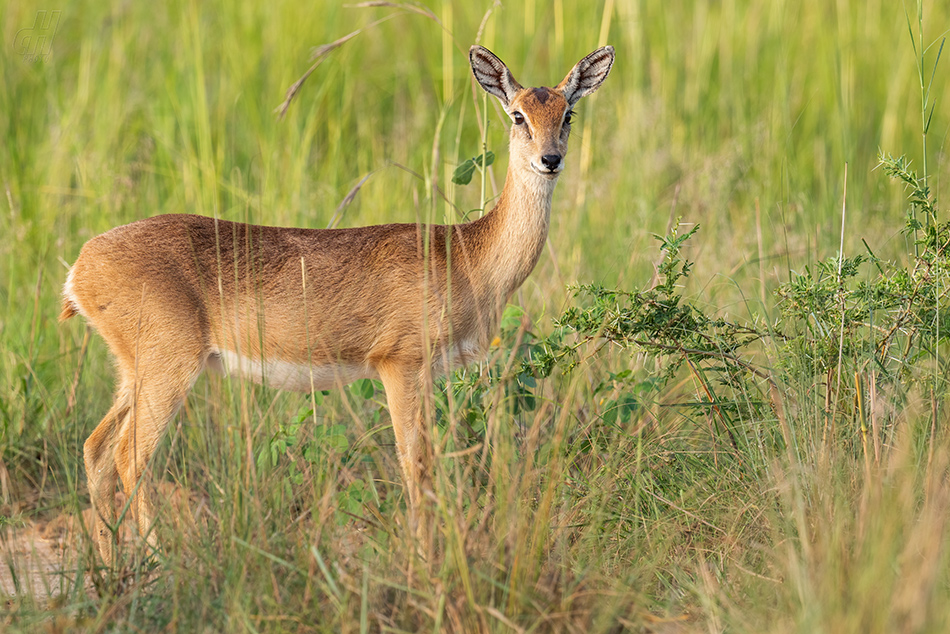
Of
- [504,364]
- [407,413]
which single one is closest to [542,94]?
[504,364]

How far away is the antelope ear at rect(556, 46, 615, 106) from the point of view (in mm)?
4449

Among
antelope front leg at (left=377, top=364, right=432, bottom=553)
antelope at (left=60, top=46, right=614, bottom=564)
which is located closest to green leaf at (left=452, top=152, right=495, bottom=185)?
antelope at (left=60, top=46, right=614, bottom=564)

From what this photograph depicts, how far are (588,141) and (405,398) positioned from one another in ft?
10.2

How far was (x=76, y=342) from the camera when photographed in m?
5.53

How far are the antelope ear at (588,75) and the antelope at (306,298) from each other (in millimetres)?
67

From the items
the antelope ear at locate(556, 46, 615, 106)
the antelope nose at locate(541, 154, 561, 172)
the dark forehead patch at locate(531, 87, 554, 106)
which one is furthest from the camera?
the antelope ear at locate(556, 46, 615, 106)

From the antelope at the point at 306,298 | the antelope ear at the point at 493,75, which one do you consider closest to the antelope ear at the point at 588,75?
the antelope at the point at 306,298

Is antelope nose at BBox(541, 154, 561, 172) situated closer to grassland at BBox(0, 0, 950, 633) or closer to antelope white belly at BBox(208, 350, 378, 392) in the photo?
grassland at BBox(0, 0, 950, 633)

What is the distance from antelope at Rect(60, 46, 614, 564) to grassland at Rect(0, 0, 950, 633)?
190 millimetres

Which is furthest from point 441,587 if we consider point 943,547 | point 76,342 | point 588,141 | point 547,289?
point 588,141

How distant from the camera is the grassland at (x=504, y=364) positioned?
295 cm

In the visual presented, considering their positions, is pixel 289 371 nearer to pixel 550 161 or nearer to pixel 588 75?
pixel 550 161

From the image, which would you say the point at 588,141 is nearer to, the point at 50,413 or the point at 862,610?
the point at 50,413

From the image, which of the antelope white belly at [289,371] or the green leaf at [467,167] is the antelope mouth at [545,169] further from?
the antelope white belly at [289,371]
